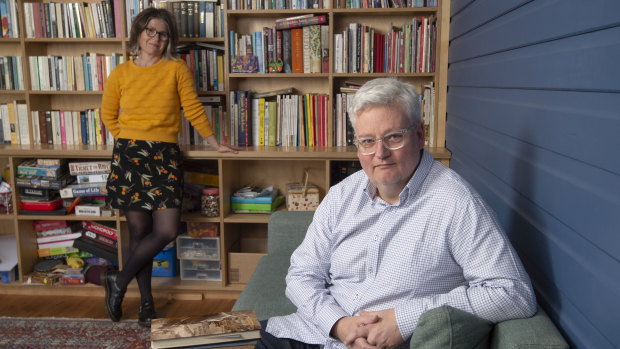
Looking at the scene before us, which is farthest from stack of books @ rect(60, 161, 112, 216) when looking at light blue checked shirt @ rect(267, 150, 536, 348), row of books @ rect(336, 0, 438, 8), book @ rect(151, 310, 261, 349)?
book @ rect(151, 310, 261, 349)

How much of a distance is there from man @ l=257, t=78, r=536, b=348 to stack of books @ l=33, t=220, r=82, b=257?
2.21 metres

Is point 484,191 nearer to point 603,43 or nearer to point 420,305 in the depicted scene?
point 420,305

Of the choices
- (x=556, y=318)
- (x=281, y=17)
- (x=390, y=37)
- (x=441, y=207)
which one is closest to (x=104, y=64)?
(x=281, y=17)

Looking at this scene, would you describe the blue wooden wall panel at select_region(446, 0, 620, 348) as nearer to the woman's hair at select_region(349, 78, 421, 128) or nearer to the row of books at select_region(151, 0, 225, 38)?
the woman's hair at select_region(349, 78, 421, 128)

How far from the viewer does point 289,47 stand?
3.33 meters

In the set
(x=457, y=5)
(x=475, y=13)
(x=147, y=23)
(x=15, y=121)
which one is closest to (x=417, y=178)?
(x=475, y=13)

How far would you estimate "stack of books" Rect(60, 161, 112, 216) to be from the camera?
Result: 3268 mm

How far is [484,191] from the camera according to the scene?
2064 millimetres

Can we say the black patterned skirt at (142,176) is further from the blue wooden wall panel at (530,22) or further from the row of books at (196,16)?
the blue wooden wall panel at (530,22)

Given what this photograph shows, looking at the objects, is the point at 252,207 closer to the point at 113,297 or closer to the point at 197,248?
the point at 197,248

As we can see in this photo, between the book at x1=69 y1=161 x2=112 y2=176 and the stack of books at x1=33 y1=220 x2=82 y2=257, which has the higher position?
the book at x1=69 y1=161 x2=112 y2=176

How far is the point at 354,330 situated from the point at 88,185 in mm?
2366

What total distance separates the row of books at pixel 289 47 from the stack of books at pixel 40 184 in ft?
4.11

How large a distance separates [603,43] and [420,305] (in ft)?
2.36
